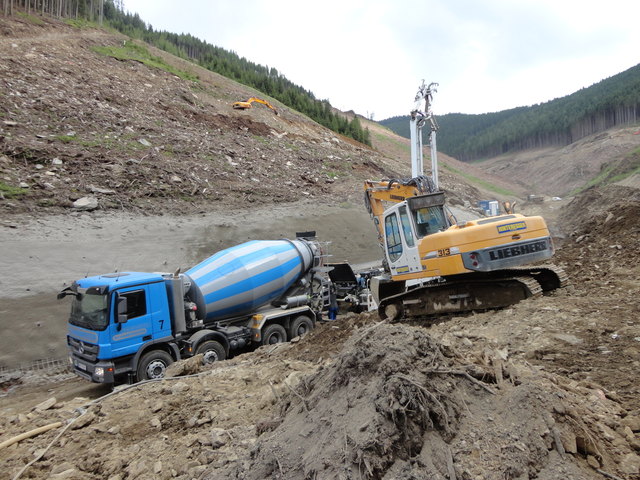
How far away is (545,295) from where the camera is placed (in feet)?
27.7

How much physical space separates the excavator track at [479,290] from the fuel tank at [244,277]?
10.7 ft

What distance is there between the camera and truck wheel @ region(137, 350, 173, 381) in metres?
7.96

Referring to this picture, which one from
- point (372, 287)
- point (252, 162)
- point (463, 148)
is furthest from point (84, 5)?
point (463, 148)

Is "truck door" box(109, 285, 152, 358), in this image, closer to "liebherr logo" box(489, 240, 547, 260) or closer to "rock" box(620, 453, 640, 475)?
"liebherr logo" box(489, 240, 547, 260)

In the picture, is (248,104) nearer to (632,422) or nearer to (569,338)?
(569,338)

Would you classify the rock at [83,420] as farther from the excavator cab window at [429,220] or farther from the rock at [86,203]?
the rock at [86,203]

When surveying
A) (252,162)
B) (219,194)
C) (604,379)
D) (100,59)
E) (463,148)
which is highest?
(463,148)

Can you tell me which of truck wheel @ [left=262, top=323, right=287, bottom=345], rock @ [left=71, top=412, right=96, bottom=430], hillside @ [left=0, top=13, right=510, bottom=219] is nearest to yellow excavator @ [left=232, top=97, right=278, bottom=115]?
hillside @ [left=0, top=13, right=510, bottom=219]

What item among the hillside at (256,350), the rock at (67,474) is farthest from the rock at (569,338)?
the rock at (67,474)

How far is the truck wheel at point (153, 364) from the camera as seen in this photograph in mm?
7957

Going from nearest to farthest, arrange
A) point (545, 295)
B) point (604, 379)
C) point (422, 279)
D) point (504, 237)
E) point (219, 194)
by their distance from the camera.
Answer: point (604, 379)
point (504, 237)
point (545, 295)
point (422, 279)
point (219, 194)

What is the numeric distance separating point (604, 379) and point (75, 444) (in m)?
5.60

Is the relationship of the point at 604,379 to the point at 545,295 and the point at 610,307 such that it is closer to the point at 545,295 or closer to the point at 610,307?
the point at 610,307

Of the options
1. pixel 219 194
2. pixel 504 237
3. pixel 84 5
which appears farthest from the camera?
pixel 84 5
